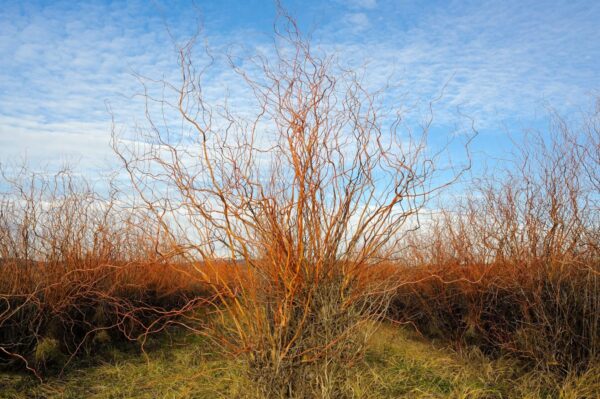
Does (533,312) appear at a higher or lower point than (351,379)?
higher

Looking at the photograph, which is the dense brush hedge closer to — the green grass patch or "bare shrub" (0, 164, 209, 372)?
the green grass patch

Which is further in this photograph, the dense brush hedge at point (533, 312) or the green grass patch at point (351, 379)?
the dense brush hedge at point (533, 312)

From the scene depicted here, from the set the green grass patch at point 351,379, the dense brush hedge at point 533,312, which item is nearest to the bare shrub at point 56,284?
the green grass patch at point 351,379

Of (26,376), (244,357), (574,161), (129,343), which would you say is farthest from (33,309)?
(574,161)

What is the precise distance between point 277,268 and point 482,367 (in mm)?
2809

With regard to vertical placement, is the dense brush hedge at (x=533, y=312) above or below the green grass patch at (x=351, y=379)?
above

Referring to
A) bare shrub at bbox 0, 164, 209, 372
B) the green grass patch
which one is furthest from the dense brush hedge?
bare shrub at bbox 0, 164, 209, 372

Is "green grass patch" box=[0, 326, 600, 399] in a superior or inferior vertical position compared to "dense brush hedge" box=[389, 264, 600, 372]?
inferior

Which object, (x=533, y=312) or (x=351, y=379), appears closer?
(x=351, y=379)

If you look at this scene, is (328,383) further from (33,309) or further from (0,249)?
(0,249)

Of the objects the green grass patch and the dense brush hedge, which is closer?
the green grass patch

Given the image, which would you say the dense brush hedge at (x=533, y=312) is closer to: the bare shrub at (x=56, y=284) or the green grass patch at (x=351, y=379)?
the green grass patch at (x=351, y=379)

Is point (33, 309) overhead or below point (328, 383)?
overhead

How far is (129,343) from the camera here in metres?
5.89
